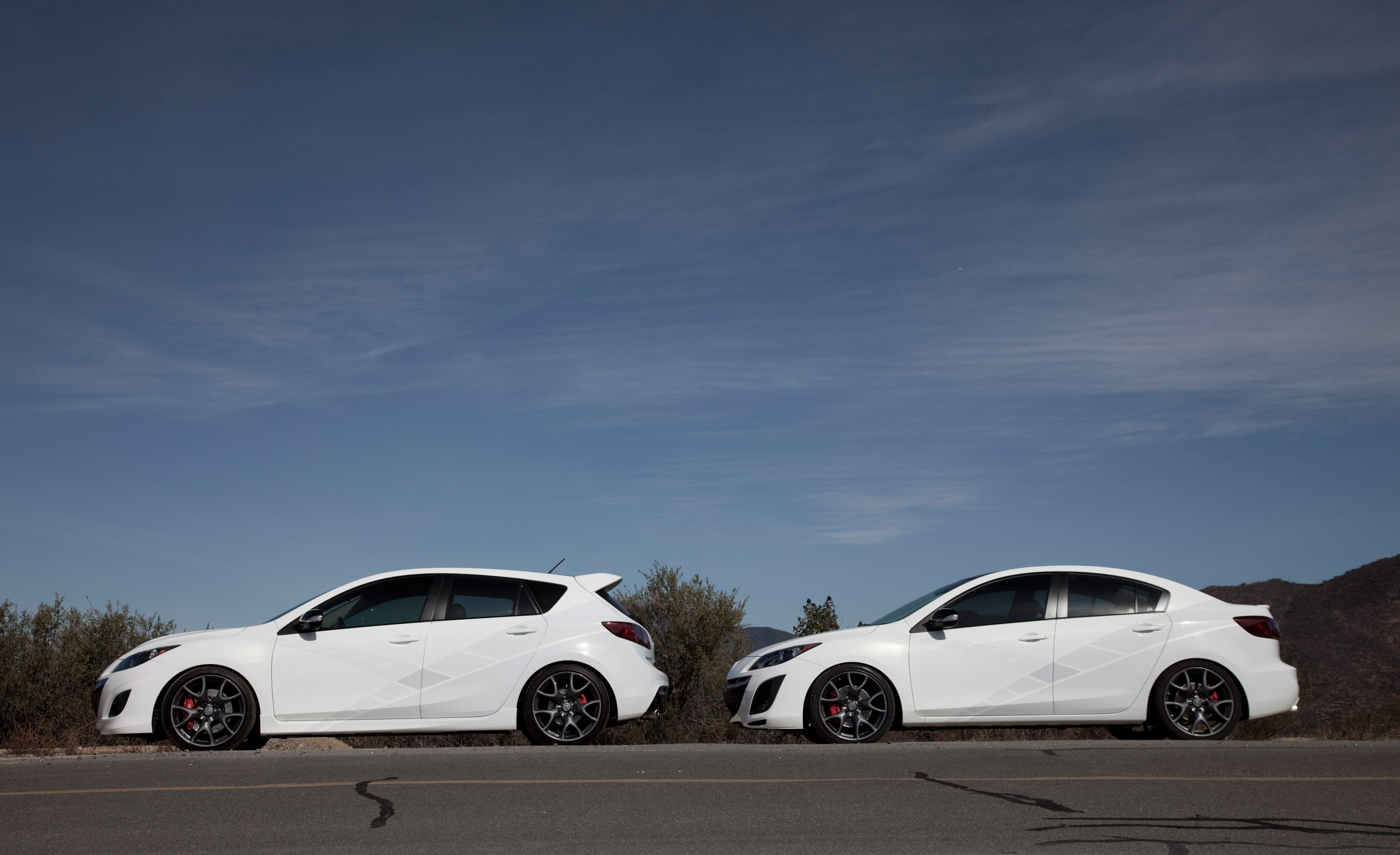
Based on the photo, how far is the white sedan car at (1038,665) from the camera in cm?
1087

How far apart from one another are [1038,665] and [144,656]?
8.25 metres

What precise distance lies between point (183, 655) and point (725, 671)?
27.8 feet

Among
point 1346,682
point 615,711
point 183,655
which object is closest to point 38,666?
point 183,655

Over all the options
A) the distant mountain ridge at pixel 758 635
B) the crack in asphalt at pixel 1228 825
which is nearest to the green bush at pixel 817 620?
the distant mountain ridge at pixel 758 635

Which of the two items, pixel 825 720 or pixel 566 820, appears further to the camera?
pixel 825 720

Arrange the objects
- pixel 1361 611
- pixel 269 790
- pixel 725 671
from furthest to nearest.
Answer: pixel 1361 611
pixel 725 671
pixel 269 790

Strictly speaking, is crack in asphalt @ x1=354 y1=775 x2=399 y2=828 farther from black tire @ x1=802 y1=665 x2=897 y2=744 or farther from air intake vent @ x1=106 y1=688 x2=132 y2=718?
black tire @ x1=802 y1=665 x2=897 y2=744

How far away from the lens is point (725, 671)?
17.2 m

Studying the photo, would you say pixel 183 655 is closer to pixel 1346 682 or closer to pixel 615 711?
pixel 615 711

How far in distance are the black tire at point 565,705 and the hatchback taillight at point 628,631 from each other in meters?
0.44

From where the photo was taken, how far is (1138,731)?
13.4 meters

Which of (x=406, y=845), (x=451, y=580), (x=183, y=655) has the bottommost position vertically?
(x=406, y=845)

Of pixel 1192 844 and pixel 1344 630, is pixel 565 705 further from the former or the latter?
pixel 1344 630

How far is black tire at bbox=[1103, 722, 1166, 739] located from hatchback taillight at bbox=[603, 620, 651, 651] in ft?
14.9
